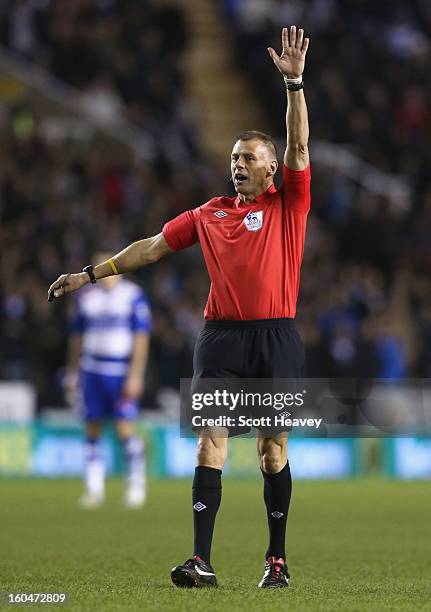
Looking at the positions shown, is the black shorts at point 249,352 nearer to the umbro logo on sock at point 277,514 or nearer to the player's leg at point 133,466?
the umbro logo on sock at point 277,514

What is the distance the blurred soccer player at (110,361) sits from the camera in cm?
1292

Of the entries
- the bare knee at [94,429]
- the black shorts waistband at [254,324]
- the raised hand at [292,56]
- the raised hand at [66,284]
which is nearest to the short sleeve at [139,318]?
the bare knee at [94,429]

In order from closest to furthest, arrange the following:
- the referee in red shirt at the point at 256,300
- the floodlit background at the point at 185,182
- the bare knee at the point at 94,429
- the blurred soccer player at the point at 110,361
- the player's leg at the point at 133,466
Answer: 1. the referee in red shirt at the point at 256,300
2. the player's leg at the point at 133,466
3. the blurred soccer player at the point at 110,361
4. the bare knee at the point at 94,429
5. the floodlit background at the point at 185,182

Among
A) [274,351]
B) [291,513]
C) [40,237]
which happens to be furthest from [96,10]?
[274,351]

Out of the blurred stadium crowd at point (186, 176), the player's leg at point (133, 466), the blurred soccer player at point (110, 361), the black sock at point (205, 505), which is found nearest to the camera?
the black sock at point (205, 505)

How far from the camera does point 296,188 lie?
22.4 ft

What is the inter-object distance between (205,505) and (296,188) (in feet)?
5.07

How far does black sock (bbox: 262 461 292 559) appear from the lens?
6898 millimetres

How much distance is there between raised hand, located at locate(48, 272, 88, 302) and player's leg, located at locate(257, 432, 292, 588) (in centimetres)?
115

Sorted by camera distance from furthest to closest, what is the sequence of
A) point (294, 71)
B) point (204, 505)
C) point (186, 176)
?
point (186, 176) → point (204, 505) → point (294, 71)

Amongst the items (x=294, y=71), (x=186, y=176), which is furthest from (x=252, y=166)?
(x=186, y=176)

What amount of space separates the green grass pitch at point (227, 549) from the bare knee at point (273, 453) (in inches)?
22.5

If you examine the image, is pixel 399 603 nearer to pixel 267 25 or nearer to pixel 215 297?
pixel 215 297

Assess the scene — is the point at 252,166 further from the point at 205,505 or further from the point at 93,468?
the point at 93,468
